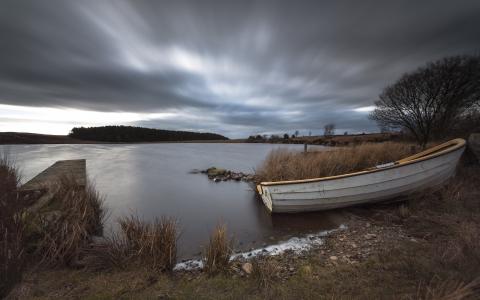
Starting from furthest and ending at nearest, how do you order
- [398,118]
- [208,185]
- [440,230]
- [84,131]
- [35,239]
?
[84,131]
[398,118]
[208,185]
[440,230]
[35,239]

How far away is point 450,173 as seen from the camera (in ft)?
22.2

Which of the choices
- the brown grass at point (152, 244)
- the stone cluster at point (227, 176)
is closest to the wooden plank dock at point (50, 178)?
the brown grass at point (152, 244)

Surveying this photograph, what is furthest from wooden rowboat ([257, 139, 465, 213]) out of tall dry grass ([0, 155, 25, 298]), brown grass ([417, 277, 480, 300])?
tall dry grass ([0, 155, 25, 298])

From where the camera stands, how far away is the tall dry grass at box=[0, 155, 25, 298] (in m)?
1.93

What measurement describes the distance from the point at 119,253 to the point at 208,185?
827 cm

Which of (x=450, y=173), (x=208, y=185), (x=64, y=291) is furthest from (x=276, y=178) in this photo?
(x=64, y=291)

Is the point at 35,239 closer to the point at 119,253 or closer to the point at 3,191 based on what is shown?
the point at 3,191

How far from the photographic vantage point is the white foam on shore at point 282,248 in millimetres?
3660

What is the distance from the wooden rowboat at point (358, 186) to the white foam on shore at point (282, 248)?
1095 mm

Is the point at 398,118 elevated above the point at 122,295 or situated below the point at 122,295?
above

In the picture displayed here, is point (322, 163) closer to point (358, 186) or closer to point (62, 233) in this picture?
point (358, 186)

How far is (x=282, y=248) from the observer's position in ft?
14.1

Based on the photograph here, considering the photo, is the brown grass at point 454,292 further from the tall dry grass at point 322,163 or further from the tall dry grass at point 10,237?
the tall dry grass at point 322,163

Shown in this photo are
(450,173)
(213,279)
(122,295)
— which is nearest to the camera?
(122,295)
